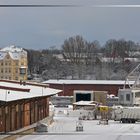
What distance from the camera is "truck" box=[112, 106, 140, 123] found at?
7.41m

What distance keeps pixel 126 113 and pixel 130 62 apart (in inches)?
218

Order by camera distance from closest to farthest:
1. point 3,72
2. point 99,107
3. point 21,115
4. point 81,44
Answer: point 81,44
point 3,72
point 21,115
point 99,107

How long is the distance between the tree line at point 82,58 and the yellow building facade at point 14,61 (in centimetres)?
5

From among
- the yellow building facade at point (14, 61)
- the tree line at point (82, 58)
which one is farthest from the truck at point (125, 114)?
the tree line at point (82, 58)

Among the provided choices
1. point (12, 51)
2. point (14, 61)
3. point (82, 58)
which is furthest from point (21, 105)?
point (82, 58)

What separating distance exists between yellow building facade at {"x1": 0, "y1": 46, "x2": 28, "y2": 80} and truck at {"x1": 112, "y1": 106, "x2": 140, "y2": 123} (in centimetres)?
488

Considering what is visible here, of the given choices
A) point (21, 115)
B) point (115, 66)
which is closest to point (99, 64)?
point (115, 66)

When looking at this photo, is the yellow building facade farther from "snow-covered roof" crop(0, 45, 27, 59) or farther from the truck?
the truck

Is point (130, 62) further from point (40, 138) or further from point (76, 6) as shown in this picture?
point (40, 138)

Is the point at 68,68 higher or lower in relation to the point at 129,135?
higher

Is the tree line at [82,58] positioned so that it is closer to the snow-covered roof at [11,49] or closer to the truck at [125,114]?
the snow-covered roof at [11,49]

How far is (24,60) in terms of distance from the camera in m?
2.36

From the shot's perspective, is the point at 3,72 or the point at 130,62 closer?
the point at 130,62

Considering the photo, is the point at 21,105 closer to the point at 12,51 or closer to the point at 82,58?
the point at 12,51
